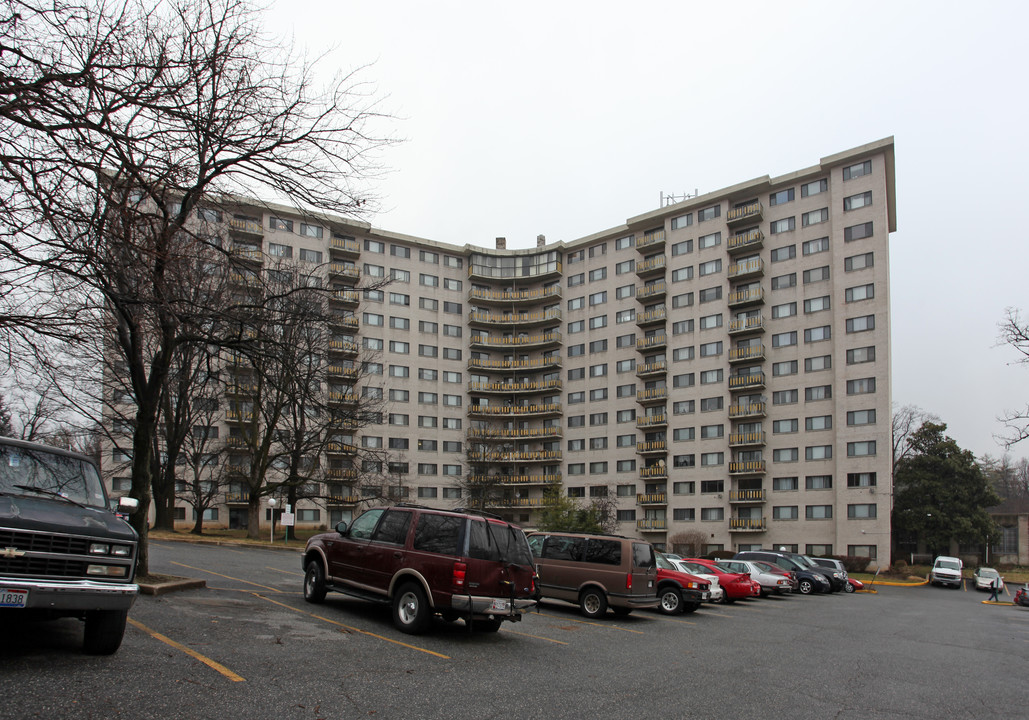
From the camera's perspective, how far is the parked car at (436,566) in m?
11.0

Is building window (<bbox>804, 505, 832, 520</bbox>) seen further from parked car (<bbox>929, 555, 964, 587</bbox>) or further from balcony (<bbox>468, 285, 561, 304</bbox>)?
balcony (<bbox>468, 285, 561, 304</bbox>)

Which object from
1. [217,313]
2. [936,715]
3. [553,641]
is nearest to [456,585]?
[553,641]

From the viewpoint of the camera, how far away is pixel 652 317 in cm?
6844

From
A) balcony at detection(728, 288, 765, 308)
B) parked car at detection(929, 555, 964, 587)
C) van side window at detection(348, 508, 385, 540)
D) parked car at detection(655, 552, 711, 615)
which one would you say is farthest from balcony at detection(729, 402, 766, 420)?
van side window at detection(348, 508, 385, 540)

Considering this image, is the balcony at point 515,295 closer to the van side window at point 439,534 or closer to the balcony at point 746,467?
the balcony at point 746,467

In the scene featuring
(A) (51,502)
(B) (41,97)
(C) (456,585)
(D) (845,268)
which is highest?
(D) (845,268)

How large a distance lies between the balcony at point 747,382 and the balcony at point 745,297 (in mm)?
6103

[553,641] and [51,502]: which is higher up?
[51,502]

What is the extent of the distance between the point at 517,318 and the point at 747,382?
27692 mm

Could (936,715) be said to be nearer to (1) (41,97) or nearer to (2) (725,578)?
(1) (41,97)

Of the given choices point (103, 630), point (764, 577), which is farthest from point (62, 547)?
point (764, 577)

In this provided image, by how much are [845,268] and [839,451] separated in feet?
46.4

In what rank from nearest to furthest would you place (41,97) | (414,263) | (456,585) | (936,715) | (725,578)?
(41,97) < (936,715) < (456,585) < (725,578) < (414,263)

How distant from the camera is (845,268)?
56.8m
